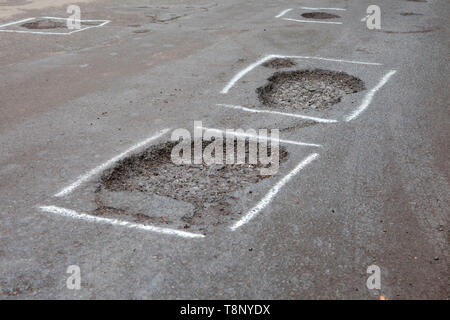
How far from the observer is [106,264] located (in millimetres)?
4168

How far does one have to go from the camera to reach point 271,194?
207 inches

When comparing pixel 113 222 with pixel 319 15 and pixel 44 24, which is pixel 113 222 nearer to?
pixel 44 24

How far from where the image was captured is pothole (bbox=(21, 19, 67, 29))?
13383mm

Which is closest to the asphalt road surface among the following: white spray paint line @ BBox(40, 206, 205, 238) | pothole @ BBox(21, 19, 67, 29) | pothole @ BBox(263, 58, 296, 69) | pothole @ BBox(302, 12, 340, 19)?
white spray paint line @ BBox(40, 206, 205, 238)

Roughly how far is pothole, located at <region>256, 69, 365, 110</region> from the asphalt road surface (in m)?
0.24

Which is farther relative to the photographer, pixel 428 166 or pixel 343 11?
pixel 343 11

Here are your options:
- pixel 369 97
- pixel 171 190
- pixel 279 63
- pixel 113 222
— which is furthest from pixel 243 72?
pixel 113 222

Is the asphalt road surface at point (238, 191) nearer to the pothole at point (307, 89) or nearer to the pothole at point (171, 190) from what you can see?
the pothole at point (171, 190)

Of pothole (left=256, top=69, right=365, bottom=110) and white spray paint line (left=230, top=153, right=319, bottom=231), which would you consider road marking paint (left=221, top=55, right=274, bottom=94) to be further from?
white spray paint line (left=230, top=153, right=319, bottom=231)

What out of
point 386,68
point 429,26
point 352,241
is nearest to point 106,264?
point 352,241

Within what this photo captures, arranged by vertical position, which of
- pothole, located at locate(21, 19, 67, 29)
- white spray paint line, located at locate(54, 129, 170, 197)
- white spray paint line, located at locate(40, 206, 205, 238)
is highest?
pothole, located at locate(21, 19, 67, 29)

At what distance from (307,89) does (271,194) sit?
3793 mm
